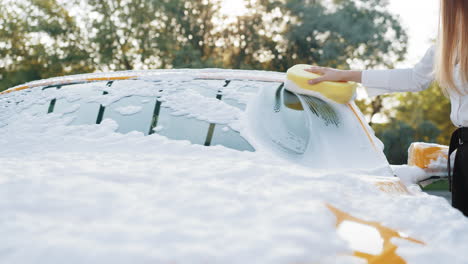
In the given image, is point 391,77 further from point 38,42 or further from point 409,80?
point 38,42

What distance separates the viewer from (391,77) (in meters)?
1.96

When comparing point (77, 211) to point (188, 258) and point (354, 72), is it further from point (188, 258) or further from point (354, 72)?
point (354, 72)

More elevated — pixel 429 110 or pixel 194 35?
pixel 194 35

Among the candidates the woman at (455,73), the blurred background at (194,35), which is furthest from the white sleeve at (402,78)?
the blurred background at (194,35)

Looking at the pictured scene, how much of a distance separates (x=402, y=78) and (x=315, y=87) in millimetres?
367

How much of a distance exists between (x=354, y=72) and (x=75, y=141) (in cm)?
118

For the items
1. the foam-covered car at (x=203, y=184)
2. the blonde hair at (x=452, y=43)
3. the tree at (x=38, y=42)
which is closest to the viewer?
the foam-covered car at (x=203, y=184)

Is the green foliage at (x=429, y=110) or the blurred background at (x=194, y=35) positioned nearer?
the blurred background at (x=194, y=35)

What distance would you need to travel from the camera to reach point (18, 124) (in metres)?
1.85

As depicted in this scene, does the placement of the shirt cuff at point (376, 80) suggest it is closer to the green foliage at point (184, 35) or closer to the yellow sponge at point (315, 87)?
the yellow sponge at point (315, 87)

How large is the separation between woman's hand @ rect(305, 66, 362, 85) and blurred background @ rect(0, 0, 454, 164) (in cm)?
1620

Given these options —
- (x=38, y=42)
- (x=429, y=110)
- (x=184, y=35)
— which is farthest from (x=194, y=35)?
(x=429, y=110)

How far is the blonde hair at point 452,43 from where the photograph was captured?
5.26 ft

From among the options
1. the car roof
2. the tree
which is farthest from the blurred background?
the car roof
